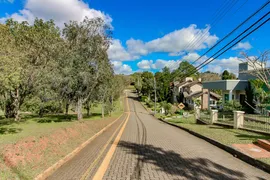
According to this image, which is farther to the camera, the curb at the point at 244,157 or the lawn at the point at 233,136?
the lawn at the point at 233,136

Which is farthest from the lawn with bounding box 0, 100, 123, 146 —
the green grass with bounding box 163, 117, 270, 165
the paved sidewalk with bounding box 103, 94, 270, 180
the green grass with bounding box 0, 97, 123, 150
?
the green grass with bounding box 163, 117, 270, 165

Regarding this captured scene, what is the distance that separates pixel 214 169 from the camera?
5.93 meters

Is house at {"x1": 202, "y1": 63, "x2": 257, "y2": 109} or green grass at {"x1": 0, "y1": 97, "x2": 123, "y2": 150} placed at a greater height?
house at {"x1": 202, "y1": 63, "x2": 257, "y2": 109}

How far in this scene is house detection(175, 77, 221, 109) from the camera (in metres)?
48.2

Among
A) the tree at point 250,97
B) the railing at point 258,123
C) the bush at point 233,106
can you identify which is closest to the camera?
the railing at point 258,123

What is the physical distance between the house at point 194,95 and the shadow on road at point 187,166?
42149 mm

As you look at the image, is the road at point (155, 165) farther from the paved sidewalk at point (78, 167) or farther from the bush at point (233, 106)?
the bush at point (233, 106)

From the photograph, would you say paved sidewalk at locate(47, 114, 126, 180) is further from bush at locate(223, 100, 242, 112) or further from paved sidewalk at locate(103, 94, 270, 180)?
bush at locate(223, 100, 242, 112)

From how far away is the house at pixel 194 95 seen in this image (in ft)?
158

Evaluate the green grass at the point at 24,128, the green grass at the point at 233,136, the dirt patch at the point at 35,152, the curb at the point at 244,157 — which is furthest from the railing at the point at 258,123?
the green grass at the point at 24,128

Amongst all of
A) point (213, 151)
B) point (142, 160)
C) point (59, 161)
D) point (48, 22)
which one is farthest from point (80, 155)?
point (48, 22)

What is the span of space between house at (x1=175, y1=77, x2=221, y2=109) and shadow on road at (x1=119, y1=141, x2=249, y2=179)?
1659 inches

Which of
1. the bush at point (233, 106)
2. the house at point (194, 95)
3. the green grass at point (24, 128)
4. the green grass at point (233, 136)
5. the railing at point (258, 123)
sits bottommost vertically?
the green grass at point (24, 128)

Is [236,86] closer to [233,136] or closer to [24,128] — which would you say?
[233,136]
